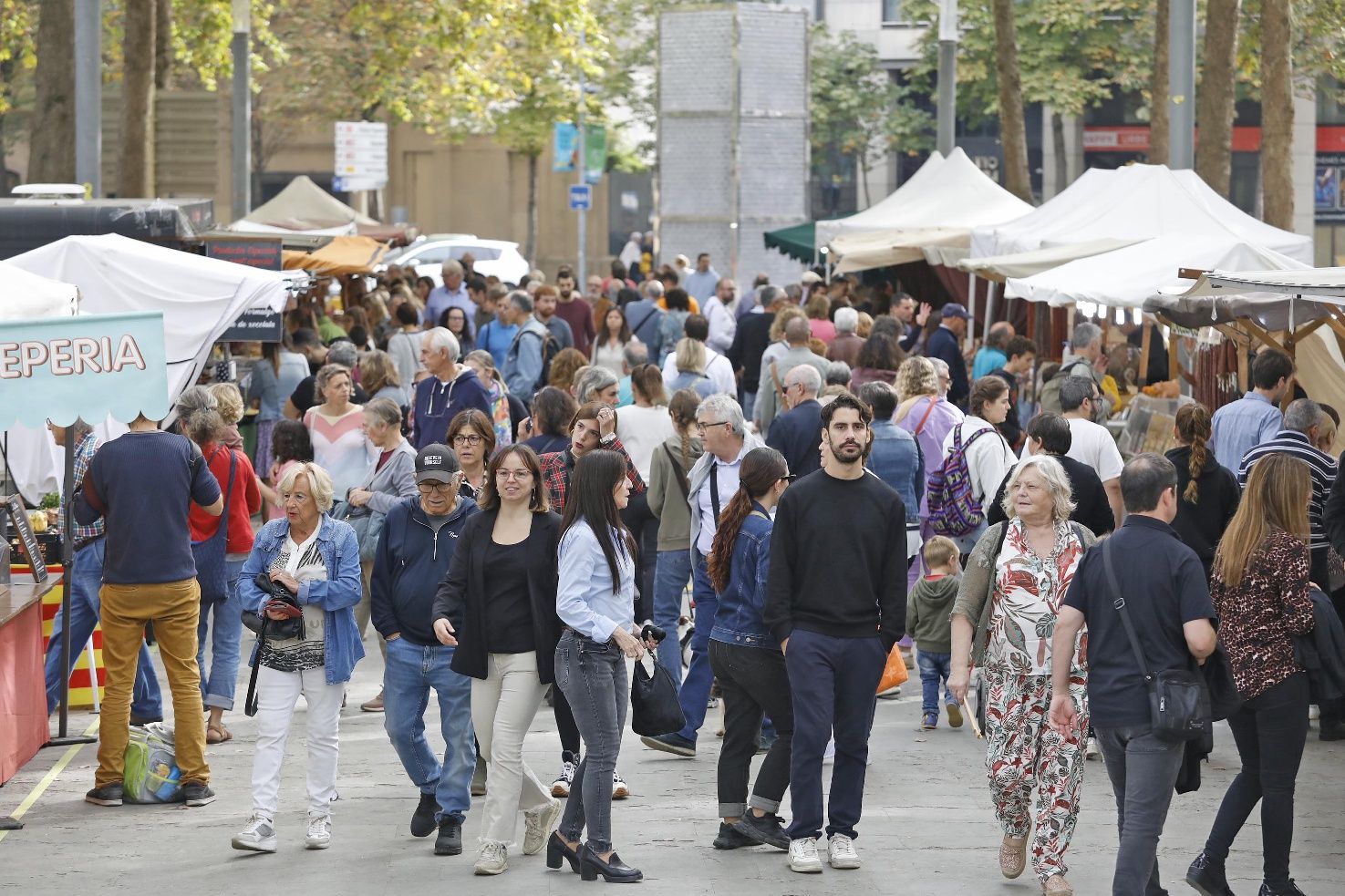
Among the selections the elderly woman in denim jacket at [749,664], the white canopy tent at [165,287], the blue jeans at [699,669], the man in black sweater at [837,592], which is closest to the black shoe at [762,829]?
the elderly woman in denim jacket at [749,664]

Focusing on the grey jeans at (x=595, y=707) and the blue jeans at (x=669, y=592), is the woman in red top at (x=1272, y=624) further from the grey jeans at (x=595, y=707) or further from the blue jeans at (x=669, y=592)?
the blue jeans at (x=669, y=592)

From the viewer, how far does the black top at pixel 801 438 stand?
11.1 metres

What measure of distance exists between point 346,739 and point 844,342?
7.95 m

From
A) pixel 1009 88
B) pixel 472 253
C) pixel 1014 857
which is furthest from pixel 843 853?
pixel 472 253

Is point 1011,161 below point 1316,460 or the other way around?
the other way around

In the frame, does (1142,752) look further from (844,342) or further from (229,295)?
(844,342)

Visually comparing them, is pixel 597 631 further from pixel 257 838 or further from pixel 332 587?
pixel 257 838

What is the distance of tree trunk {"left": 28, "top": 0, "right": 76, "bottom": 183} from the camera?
73.9 ft

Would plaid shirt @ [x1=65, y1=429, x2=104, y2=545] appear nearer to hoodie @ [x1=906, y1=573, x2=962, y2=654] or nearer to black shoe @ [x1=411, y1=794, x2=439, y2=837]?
black shoe @ [x1=411, y1=794, x2=439, y2=837]

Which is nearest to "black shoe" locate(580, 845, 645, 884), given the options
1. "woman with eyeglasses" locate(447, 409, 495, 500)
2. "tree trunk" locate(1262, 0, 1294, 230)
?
"woman with eyeglasses" locate(447, 409, 495, 500)

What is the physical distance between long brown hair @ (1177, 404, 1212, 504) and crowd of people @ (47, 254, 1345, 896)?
0.05 feet

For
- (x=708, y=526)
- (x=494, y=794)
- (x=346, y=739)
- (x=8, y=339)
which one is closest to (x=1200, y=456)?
(x=708, y=526)

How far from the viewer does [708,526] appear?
31.3 ft

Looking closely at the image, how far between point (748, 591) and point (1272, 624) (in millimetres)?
2095
